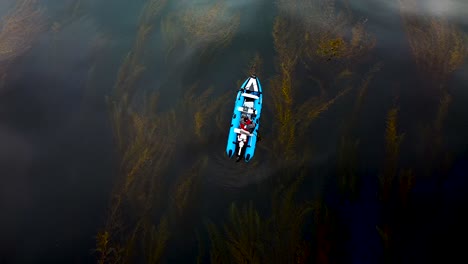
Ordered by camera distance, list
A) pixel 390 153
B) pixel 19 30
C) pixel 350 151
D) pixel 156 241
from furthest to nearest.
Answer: pixel 19 30, pixel 350 151, pixel 390 153, pixel 156 241

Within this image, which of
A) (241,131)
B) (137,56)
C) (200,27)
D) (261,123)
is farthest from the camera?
(200,27)

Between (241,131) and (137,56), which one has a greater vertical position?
(137,56)

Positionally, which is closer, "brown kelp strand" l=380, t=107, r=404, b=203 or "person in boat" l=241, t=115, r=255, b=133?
"brown kelp strand" l=380, t=107, r=404, b=203

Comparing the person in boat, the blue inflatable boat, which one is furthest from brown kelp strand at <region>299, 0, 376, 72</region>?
the person in boat

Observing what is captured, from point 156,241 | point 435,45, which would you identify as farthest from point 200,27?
point 435,45

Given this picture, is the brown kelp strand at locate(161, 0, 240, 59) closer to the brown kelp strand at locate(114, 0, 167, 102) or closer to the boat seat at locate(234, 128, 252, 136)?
the brown kelp strand at locate(114, 0, 167, 102)

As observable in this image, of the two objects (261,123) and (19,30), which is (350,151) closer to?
(261,123)

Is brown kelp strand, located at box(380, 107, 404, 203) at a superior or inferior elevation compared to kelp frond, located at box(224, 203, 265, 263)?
superior
